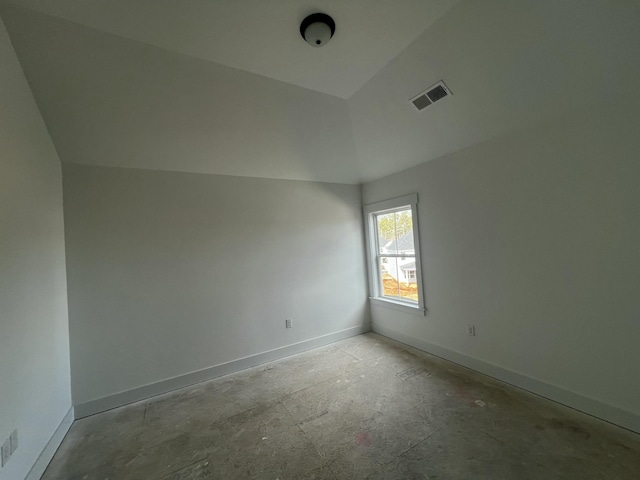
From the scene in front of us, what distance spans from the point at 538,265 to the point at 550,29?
1.75 m

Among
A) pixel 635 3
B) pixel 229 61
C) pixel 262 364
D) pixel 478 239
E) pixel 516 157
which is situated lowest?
pixel 262 364

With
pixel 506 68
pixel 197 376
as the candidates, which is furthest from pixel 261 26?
pixel 197 376

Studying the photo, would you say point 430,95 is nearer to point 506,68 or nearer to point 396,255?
point 506,68

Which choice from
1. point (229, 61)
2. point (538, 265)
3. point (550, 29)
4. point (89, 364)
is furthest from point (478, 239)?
point (89, 364)

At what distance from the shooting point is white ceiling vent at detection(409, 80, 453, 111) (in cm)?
221

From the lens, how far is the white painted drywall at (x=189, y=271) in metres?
2.39

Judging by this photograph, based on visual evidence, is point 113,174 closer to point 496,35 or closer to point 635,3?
point 496,35

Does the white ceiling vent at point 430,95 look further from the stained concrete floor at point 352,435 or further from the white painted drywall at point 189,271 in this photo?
the stained concrete floor at point 352,435

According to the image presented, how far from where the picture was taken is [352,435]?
6.14ft

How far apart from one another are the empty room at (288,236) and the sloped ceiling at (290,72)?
2 cm

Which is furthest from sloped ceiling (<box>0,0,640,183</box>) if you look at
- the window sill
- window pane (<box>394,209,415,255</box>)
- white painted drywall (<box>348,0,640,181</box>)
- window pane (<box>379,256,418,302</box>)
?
the window sill

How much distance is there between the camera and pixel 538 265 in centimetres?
219

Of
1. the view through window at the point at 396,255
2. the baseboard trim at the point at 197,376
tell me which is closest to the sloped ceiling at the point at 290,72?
the view through window at the point at 396,255

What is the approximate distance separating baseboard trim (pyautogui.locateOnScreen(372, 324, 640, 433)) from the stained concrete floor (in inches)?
2.5
